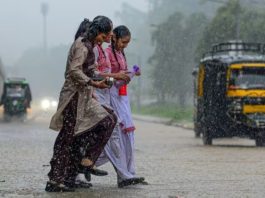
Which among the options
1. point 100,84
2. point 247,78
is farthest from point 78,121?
point 247,78

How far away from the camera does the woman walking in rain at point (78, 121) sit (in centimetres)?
925

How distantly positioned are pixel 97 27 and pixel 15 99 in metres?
36.6

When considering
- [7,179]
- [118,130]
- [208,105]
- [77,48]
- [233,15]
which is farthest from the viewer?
[233,15]

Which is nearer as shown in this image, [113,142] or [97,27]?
[97,27]

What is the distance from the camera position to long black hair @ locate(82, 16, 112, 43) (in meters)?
9.51

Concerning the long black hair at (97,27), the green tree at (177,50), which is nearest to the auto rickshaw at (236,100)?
the long black hair at (97,27)

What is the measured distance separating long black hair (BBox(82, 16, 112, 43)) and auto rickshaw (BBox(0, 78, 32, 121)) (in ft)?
119

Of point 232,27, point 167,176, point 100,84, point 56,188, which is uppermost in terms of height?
point 232,27

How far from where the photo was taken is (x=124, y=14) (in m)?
180

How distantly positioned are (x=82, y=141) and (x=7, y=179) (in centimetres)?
184

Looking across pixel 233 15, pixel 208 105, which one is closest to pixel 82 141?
pixel 208 105

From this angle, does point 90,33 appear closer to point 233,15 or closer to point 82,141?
point 82,141

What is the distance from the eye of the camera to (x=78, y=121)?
9.24m

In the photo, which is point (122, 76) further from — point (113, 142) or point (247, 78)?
point (247, 78)
